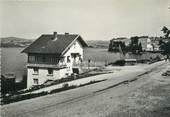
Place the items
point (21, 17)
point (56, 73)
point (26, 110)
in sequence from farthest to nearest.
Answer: point (56, 73)
point (21, 17)
point (26, 110)

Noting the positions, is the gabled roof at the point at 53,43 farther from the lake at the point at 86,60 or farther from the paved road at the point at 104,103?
the paved road at the point at 104,103

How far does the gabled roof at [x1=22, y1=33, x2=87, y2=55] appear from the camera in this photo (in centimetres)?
3334

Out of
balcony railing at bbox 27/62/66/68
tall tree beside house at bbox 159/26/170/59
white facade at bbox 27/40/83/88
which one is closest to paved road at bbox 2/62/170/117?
tall tree beside house at bbox 159/26/170/59

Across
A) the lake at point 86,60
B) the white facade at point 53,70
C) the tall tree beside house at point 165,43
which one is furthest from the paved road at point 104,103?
the lake at point 86,60

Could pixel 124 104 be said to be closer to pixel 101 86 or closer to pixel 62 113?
pixel 62 113

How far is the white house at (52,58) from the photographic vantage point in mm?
33469

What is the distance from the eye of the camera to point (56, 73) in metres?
33.4

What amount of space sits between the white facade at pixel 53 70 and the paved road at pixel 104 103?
1716 centimetres

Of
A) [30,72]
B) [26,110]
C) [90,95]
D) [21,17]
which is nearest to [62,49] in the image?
[30,72]

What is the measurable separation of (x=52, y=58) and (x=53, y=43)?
1.99 m

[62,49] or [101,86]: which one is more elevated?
[62,49]

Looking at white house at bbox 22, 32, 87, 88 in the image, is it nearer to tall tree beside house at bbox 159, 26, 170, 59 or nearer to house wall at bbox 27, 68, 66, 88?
house wall at bbox 27, 68, 66, 88

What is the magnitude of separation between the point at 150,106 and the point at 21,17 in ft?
36.0

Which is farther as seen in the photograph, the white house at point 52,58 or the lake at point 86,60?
the lake at point 86,60
